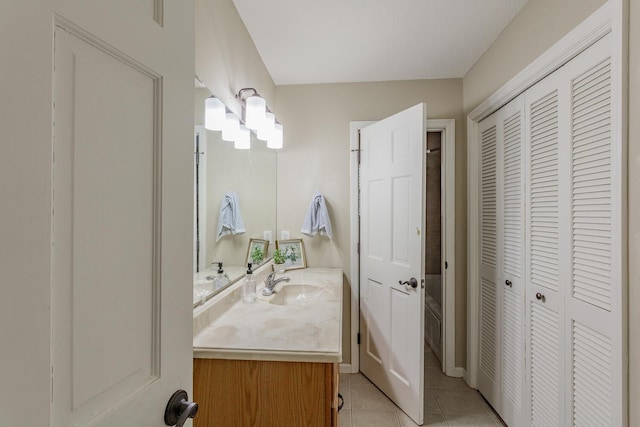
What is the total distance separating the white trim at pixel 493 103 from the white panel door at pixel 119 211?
149 centimetres

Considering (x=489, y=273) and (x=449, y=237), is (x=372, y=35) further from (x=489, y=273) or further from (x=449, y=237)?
(x=489, y=273)

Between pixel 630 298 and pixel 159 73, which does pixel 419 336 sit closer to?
pixel 630 298

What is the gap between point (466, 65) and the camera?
2.29 metres

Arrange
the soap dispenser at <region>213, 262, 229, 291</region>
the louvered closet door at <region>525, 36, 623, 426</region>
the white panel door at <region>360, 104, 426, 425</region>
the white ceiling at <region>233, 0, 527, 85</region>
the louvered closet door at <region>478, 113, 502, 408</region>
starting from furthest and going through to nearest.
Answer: the louvered closet door at <region>478, 113, 502, 408</region>, the white panel door at <region>360, 104, 426, 425</region>, the white ceiling at <region>233, 0, 527, 85</region>, the soap dispenser at <region>213, 262, 229, 291</region>, the louvered closet door at <region>525, 36, 623, 426</region>

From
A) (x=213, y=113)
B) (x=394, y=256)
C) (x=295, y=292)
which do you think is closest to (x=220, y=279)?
(x=295, y=292)

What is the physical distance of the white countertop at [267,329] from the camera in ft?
3.46

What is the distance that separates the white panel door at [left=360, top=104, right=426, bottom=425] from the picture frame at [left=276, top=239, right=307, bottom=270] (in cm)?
49

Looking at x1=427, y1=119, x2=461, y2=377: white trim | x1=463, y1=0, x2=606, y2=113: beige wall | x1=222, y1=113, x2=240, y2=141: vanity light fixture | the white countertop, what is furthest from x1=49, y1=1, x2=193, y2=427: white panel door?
x1=427, y1=119, x2=461, y2=377: white trim

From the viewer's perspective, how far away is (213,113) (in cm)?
138

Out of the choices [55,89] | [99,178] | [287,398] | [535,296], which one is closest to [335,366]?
[287,398]

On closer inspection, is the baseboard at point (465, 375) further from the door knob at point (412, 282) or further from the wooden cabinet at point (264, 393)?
the wooden cabinet at point (264, 393)

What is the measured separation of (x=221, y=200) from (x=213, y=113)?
1.35ft

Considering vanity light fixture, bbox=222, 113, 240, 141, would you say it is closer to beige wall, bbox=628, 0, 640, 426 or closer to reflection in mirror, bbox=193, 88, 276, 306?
reflection in mirror, bbox=193, 88, 276, 306

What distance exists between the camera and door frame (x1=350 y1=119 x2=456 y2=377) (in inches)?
95.4
